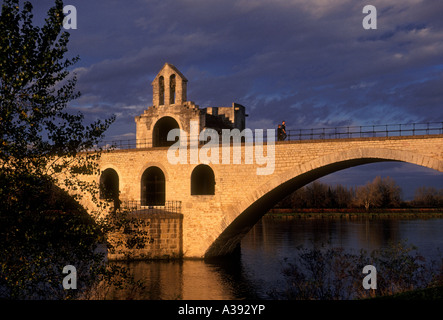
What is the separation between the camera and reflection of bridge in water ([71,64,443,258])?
2280cm

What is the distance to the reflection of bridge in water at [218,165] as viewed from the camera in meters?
22.8

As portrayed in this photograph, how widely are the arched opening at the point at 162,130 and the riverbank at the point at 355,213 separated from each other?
33758 mm

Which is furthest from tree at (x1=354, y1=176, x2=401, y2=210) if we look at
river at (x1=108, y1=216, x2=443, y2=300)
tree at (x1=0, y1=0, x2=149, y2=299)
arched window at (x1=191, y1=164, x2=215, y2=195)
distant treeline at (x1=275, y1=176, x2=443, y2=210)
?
tree at (x1=0, y1=0, x2=149, y2=299)

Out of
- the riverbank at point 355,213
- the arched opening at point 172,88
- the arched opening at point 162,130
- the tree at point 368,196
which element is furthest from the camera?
the tree at point 368,196

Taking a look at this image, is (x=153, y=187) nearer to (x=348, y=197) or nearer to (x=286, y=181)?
(x=286, y=181)

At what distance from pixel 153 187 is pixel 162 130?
424cm

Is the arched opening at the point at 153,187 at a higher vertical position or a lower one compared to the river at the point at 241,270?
higher

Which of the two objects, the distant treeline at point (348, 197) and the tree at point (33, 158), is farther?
the distant treeline at point (348, 197)

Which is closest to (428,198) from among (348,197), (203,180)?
(348,197)

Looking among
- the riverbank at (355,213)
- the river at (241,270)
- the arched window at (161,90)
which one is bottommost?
the river at (241,270)

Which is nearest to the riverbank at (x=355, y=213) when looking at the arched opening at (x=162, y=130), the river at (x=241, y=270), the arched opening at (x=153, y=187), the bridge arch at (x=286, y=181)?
the river at (x=241, y=270)

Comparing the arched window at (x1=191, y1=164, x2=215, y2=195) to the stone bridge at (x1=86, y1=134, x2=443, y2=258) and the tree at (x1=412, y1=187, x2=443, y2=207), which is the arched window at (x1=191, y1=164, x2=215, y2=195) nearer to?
the stone bridge at (x1=86, y1=134, x2=443, y2=258)

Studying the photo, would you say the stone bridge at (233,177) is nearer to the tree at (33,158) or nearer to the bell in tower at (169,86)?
the bell in tower at (169,86)
